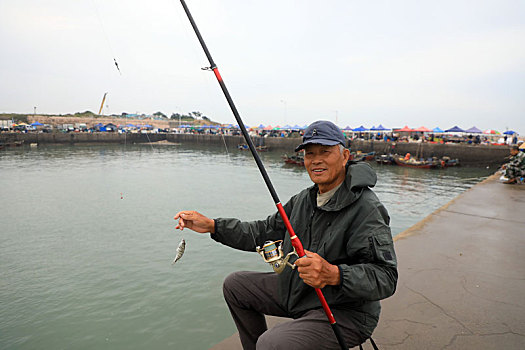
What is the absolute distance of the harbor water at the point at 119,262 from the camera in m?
4.97

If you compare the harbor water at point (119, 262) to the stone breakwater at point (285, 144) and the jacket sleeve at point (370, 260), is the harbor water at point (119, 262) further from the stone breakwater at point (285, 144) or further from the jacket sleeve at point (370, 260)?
the stone breakwater at point (285, 144)

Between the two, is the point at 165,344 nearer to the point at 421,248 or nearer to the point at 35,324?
the point at 35,324

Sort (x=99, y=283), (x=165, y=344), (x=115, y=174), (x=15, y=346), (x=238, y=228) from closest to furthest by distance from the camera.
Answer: (x=238, y=228)
(x=165, y=344)
(x=15, y=346)
(x=99, y=283)
(x=115, y=174)

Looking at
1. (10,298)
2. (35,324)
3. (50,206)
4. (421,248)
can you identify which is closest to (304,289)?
(421,248)

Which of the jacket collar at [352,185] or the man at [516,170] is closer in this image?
the jacket collar at [352,185]

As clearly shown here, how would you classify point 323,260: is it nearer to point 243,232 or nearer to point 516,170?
point 243,232

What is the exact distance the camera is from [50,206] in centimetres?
1407

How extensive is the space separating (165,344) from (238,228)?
298 centimetres

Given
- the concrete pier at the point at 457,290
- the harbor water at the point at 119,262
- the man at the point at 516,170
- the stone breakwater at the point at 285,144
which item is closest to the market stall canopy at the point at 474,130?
the stone breakwater at the point at 285,144

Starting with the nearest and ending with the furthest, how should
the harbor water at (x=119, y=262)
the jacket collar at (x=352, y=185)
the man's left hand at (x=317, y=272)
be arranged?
→ the man's left hand at (x=317, y=272) < the jacket collar at (x=352, y=185) < the harbor water at (x=119, y=262)

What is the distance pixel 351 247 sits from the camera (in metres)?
1.77

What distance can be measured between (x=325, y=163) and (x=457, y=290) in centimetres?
236

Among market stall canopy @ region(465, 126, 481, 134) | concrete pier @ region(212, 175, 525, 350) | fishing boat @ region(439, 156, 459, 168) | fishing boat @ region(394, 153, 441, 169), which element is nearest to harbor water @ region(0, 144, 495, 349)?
concrete pier @ region(212, 175, 525, 350)

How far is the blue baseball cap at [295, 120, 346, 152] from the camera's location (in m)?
1.95
